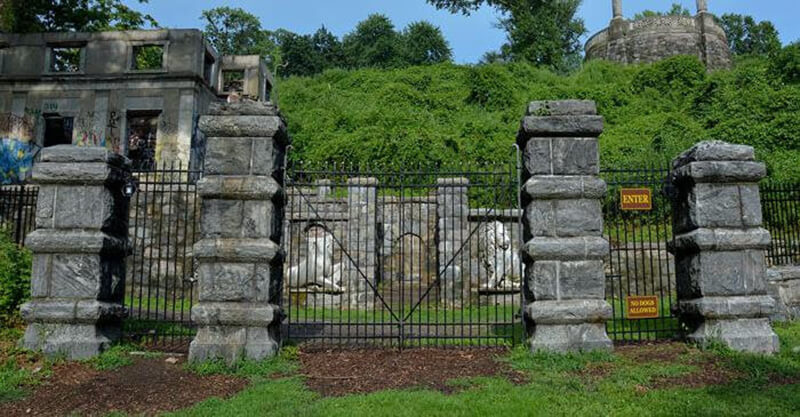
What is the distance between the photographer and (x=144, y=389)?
648cm

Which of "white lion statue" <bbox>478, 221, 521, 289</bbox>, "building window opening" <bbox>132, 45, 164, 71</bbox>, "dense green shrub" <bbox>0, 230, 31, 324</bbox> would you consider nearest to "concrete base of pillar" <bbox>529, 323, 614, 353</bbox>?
"white lion statue" <bbox>478, 221, 521, 289</bbox>

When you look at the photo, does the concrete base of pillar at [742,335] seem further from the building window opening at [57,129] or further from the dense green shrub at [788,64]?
the dense green shrub at [788,64]

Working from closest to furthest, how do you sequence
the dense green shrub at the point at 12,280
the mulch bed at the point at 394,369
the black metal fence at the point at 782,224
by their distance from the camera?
the mulch bed at the point at 394,369, the dense green shrub at the point at 12,280, the black metal fence at the point at 782,224

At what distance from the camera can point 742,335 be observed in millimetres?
7570

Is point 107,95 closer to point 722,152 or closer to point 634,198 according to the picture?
point 634,198

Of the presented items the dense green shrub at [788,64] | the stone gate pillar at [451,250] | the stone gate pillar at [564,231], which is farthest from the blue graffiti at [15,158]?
the dense green shrub at [788,64]

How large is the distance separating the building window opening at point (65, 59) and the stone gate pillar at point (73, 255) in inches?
766

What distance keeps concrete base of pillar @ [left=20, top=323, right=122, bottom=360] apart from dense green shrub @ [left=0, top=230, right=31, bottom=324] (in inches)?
44.5

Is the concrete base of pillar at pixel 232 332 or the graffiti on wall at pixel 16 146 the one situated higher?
the graffiti on wall at pixel 16 146

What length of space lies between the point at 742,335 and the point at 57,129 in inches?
989

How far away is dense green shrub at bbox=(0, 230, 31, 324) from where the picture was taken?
8500 millimetres

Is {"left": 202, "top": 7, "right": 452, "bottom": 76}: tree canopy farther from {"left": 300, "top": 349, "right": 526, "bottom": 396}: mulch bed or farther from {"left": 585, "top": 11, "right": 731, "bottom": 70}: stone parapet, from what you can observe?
{"left": 300, "top": 349, "right": 526, "bottom": 396}: mulch bed

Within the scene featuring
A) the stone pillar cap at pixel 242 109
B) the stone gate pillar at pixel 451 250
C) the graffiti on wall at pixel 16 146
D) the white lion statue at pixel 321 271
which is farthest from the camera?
the graffiti on wall at pixel 16 146

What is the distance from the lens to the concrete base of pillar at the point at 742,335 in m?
7.50
